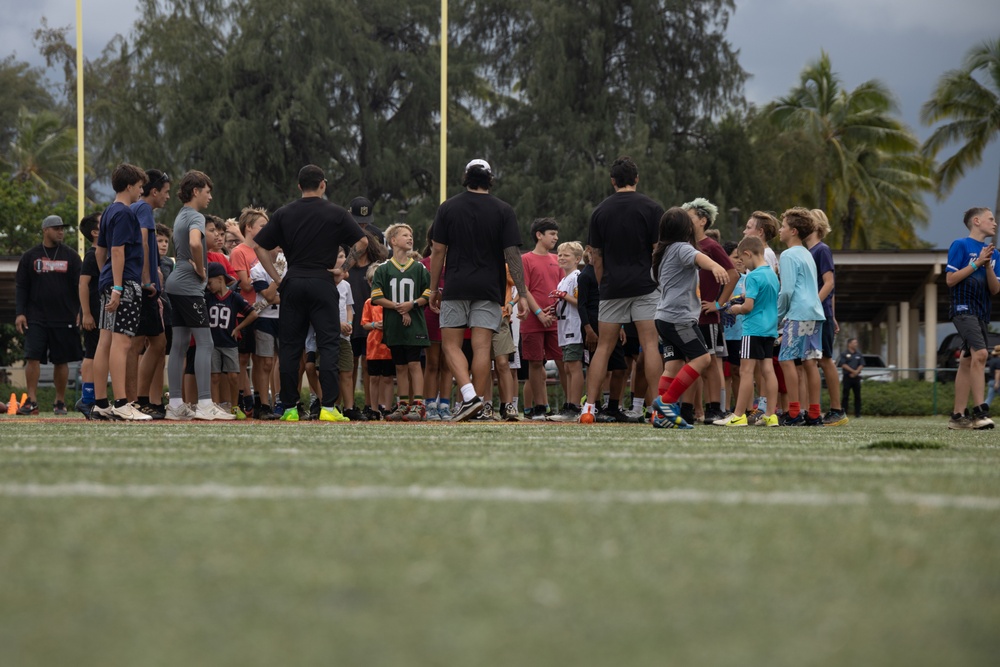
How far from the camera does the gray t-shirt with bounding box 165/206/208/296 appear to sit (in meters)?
10.4

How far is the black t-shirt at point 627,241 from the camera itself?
10.3 metres

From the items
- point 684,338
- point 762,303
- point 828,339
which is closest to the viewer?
point 684,338

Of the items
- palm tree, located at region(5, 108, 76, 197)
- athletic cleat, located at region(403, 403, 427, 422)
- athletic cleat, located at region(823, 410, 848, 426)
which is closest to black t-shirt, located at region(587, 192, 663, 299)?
athletic cleat, located at region(823, 410, 848, 426)

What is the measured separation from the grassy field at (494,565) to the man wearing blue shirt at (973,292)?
5.74 metres

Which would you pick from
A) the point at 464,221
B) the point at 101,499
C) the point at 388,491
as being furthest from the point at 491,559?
the point at 464,221

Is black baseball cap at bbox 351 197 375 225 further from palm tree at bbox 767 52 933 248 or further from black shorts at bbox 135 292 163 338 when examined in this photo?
palm tree at bbox 767 52 933 248

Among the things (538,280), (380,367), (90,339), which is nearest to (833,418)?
(538,280)

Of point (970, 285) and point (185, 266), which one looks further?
point (185, 266)

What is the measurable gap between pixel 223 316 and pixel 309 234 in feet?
7.03

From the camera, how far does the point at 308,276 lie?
10.1 meters

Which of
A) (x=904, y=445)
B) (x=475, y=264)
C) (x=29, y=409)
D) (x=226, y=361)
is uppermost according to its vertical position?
(x=475, y=264)

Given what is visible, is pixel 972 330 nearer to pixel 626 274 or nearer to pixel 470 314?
pixel 626 274

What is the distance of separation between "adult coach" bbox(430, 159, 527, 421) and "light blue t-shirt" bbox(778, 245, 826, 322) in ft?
7.38

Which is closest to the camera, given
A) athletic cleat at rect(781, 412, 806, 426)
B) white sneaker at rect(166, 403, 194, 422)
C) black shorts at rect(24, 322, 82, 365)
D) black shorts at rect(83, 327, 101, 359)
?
white sneaker at rect(166, 403, 194, 422)
